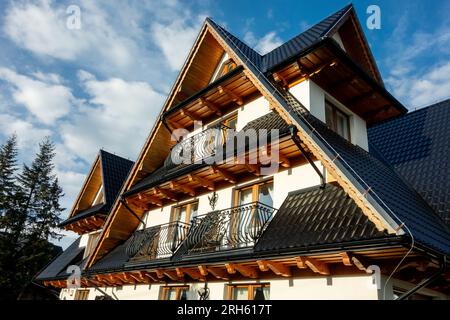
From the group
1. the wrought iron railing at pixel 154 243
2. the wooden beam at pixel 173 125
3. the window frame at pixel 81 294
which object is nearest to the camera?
the wrought iron railing at pixel 154 243

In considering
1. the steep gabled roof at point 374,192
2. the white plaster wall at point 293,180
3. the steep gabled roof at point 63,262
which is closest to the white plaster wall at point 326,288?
the steep gabled roof at point 374,192

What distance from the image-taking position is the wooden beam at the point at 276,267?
260 inches

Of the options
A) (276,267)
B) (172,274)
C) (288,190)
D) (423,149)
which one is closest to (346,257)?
(276,267)

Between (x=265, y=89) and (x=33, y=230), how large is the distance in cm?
3422

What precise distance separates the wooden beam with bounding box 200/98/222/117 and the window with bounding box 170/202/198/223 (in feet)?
10.7

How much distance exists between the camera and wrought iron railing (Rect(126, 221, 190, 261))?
1045 cm

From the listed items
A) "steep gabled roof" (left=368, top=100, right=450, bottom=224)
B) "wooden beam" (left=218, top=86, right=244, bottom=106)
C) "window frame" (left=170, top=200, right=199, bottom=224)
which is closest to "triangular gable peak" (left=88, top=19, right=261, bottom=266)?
"wooden beam" (left=218, top=86, right=244, bottom=106)

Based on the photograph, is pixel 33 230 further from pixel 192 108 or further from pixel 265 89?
pixel 265 89

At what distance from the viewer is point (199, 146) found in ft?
38.0

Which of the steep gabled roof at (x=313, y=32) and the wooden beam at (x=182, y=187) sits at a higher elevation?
the steep gabled roof at (x=313, y=32)

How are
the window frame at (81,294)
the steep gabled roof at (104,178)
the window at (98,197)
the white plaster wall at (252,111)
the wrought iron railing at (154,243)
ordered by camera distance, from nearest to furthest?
the white plaster wall at (252,111) < the wrought iron railing at (154,243) < the window frame at (81,294) < the steep gabled roof at (104,178) < the window at (98,197)

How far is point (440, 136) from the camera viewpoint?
9.99 m

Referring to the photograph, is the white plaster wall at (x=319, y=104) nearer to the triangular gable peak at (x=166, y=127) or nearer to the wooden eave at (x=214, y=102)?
the wooden eave at (x=214, y=102)

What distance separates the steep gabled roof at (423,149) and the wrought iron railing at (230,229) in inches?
162
